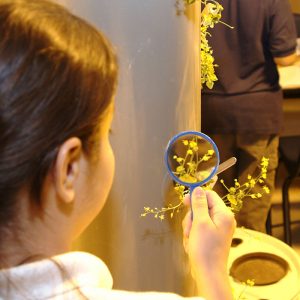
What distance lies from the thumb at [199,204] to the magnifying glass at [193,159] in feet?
0.11

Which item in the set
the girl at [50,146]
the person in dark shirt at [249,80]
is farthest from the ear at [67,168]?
the person in dark shirt at [249,80]

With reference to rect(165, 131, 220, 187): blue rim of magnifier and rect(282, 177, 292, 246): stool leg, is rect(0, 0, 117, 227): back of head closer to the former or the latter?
rect(165, 131, 220, 187): blue rim of magnifier

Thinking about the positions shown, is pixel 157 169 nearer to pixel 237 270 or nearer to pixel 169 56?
pixel 169 56

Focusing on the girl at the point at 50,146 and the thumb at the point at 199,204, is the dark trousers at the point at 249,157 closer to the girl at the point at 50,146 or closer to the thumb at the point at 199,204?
the thumb at the point at 199,204

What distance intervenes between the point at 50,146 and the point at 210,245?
13.8 inches

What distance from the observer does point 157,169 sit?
96 cm

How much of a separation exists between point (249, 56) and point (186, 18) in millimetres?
1072

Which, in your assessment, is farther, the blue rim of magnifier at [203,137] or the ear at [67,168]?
the blue rim of magnifier at [203,137]

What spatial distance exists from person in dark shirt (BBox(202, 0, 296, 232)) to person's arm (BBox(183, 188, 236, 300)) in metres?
1.06

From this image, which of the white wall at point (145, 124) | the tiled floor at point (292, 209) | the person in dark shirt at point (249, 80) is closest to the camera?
the white wall at point (145, 124)

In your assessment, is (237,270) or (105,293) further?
(237,270)

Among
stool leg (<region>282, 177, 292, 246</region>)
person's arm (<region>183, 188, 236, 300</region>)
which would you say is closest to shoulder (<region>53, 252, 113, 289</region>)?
person's arm (<region>183, 188, 236, 300</region>)

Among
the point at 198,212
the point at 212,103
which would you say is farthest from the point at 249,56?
the point at 198,212

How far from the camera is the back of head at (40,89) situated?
525mm
